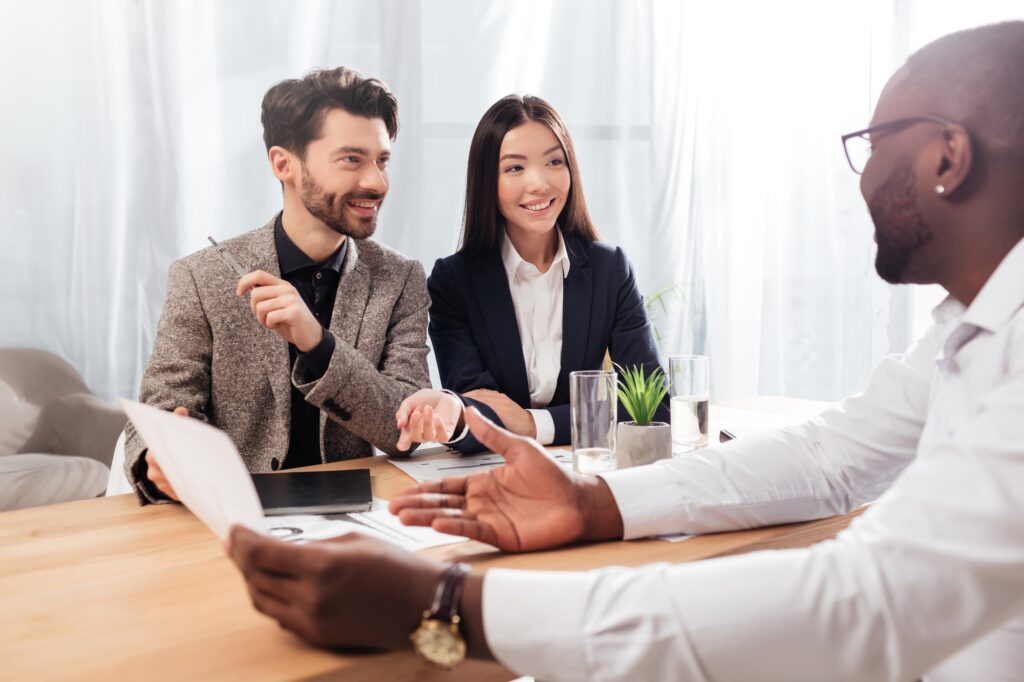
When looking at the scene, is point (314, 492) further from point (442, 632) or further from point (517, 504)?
point (442, 632)

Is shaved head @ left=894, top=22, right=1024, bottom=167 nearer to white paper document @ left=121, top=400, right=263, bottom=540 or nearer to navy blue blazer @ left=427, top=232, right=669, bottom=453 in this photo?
white paper document @ left=121, top=400, right=263, bottom=540

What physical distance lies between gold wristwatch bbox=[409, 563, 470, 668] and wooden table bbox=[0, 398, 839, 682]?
0.06 m

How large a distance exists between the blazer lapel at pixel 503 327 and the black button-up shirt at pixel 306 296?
399 mm

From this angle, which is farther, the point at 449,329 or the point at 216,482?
the point at 449,329

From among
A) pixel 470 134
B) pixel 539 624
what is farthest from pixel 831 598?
pixel 470 134

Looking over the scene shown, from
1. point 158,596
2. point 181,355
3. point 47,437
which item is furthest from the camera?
point 47,437

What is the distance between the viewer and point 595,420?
133 cm

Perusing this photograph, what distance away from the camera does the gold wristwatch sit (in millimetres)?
689

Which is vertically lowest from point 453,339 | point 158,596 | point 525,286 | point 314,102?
point 158,596

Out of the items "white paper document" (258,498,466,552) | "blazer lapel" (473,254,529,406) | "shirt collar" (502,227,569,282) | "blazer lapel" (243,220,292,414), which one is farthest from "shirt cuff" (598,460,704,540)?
"shirt collar" (502,227,569,282)

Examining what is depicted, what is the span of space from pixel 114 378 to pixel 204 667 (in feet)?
6.47

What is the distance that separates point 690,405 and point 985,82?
71cm

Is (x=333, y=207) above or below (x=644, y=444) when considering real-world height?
above

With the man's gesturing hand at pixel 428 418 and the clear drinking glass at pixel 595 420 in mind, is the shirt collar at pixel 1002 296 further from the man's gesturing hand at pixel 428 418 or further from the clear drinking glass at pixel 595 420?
the man's gesturing hand at pixel 428 418
